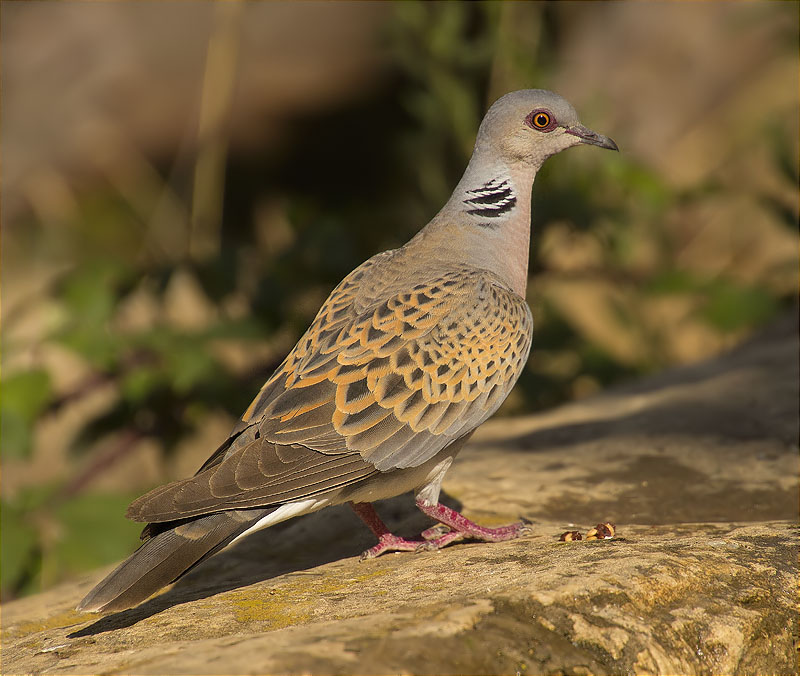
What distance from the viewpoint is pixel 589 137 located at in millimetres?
4559

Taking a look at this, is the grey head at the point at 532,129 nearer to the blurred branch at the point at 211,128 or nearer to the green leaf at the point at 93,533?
the green leaf at the point at 93,533

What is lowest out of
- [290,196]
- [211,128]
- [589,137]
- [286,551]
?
[286,551]

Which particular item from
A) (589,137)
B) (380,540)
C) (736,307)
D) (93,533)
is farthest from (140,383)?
(736,307)

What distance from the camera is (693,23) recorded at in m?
10.8

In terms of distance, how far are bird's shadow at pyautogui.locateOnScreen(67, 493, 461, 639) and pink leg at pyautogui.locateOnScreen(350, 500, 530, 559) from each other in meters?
0.20

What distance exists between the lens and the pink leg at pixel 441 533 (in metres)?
3.76

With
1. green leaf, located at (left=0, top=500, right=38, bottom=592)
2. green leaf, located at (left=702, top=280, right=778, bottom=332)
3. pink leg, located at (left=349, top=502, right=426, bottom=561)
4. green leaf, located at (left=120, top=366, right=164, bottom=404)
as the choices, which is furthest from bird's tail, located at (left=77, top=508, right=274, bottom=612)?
green leaf, located at (left=702, top=280, right=778, bottom=332)

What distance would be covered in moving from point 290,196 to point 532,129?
24.3 ft

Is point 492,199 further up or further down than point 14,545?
further up

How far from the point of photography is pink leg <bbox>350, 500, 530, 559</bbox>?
3758 mm

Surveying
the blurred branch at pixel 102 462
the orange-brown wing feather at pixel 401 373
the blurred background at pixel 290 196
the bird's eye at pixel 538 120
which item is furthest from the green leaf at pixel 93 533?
the bird's eye at pixel 538 120

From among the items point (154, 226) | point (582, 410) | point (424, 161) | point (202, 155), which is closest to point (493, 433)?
point (582, 410)

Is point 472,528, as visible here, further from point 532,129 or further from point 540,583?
point 532,129

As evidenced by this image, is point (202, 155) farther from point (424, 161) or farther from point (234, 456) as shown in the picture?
point (234, 456)
